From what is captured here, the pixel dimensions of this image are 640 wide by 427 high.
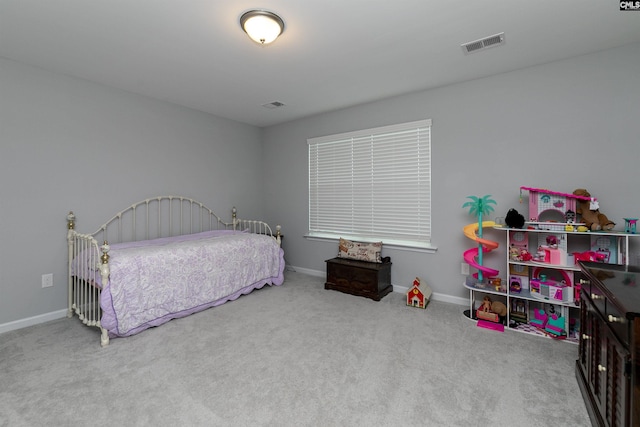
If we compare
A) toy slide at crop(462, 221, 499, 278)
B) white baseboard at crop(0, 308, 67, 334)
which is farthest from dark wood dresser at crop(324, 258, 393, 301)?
white baseboard at crop(0, 308, 67, 334)

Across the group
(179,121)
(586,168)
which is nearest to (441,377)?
(586,168)

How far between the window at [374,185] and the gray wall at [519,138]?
138mm

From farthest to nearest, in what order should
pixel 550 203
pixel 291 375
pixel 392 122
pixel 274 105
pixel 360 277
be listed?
pixel 274 105
pixel 392 122
pixel 360 277
pixel 550 203
pixel 291 375

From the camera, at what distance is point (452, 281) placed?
10.8 feet

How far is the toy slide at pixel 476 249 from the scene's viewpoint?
281 centimetres

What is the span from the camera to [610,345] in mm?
1313

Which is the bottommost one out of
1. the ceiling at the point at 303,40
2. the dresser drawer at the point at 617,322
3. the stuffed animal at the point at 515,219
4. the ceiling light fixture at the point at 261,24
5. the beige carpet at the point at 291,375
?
the beige carpet at the point at 291,375

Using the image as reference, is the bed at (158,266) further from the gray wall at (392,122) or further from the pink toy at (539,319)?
the pink toy at (539,319)

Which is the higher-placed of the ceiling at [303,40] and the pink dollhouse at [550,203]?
the ceiling at [303,40]

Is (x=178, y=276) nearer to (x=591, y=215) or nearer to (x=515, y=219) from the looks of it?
(x=515, y=219)

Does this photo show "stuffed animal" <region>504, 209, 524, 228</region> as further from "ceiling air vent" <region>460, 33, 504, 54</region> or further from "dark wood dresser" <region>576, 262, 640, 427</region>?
"ceiling air vent" <region>460, 33, 504, 54</region>

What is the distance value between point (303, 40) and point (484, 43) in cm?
147

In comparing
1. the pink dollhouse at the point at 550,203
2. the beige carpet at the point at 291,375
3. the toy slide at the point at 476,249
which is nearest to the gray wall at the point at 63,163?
the beige carpet at the point at 291,375

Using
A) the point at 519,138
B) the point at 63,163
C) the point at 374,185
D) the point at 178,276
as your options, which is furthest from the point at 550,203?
the point at 63,163
